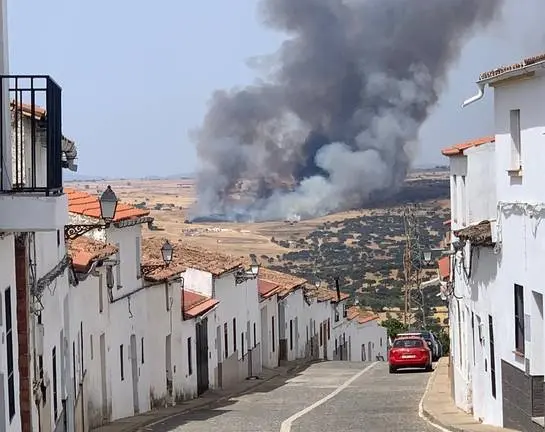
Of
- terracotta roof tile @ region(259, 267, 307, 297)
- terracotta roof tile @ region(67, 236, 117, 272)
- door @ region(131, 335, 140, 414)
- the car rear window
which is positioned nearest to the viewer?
terracotta roof tile @ region(67, 236, 117, 272)

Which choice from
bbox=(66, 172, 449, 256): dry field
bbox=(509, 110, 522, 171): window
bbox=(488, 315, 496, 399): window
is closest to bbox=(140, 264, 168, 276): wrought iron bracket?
bbox=(488, 315, 496, 399): window

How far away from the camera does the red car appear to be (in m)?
39.0

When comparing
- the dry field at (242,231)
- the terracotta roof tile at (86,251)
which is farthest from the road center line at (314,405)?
the dry field at (242,231)

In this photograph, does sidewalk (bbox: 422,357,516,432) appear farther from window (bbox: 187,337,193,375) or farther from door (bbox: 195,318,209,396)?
door (bbox: 195,318,209,396)

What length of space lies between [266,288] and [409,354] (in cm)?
985

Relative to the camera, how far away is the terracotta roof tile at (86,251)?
19.6 metres

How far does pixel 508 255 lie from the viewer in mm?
16531

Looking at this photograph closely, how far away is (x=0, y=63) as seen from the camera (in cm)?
1037

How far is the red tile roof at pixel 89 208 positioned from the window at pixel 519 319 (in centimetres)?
886

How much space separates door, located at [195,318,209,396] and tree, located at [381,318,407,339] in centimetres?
2963

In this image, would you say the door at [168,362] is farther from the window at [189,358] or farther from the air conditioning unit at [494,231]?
the air conditioning unit at [494,231]

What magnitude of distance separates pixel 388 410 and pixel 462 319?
246cm

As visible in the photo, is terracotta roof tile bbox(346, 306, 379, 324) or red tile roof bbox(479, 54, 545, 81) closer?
red tile roof bbox(479, 54, 545, 81)

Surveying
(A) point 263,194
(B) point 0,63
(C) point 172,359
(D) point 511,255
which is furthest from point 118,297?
(A) point 263,194
